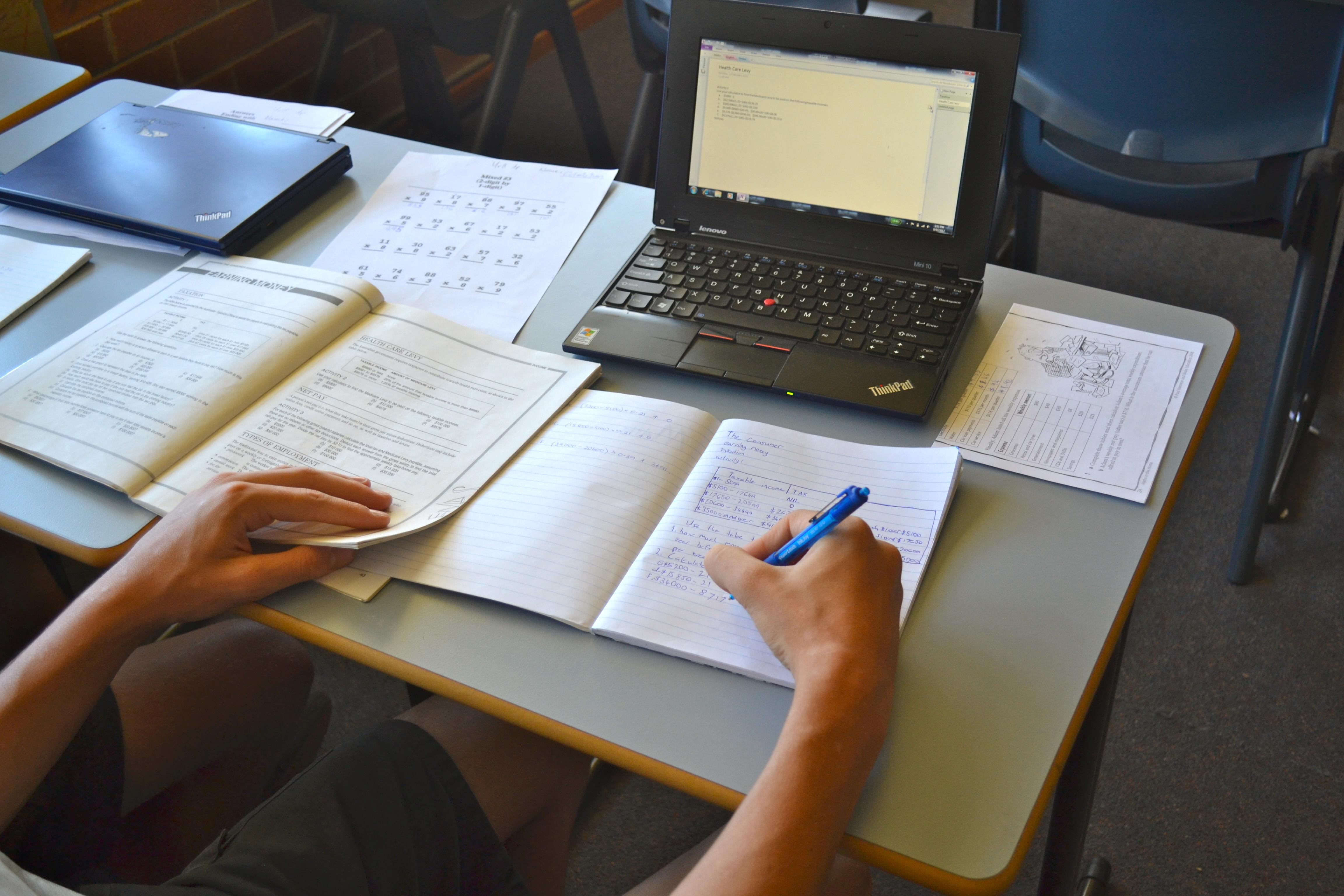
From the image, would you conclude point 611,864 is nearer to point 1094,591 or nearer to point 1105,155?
point 1094,591

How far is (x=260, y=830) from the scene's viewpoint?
2.51 feet

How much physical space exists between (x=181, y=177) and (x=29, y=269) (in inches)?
7.1

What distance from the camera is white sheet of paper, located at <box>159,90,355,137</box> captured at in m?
1.25

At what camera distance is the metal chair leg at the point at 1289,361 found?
1286mm

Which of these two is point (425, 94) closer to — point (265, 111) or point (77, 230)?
point (265, 111)

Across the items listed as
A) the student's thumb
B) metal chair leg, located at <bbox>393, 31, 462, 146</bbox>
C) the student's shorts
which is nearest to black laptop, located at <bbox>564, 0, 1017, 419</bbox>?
the student's thumb

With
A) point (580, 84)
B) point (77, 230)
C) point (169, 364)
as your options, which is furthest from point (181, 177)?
point (580, 84)

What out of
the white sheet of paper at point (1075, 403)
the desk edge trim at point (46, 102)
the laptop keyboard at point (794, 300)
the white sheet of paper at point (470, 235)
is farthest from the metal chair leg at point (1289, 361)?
the desk edge trim at point (46, 102)

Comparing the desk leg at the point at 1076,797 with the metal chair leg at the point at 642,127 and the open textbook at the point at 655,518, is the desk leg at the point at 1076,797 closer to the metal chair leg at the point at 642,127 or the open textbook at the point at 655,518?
the open textbook at the point at 655,518

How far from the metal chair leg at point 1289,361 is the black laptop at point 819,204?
2.19ft

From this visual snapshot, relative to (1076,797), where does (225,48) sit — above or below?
above

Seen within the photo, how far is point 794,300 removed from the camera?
92 cm

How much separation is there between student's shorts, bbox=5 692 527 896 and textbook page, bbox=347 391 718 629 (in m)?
0.20

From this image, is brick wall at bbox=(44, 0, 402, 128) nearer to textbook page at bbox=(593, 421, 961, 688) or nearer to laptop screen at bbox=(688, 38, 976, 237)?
laptop screen at bbox=(688, 38, 976, 237)
